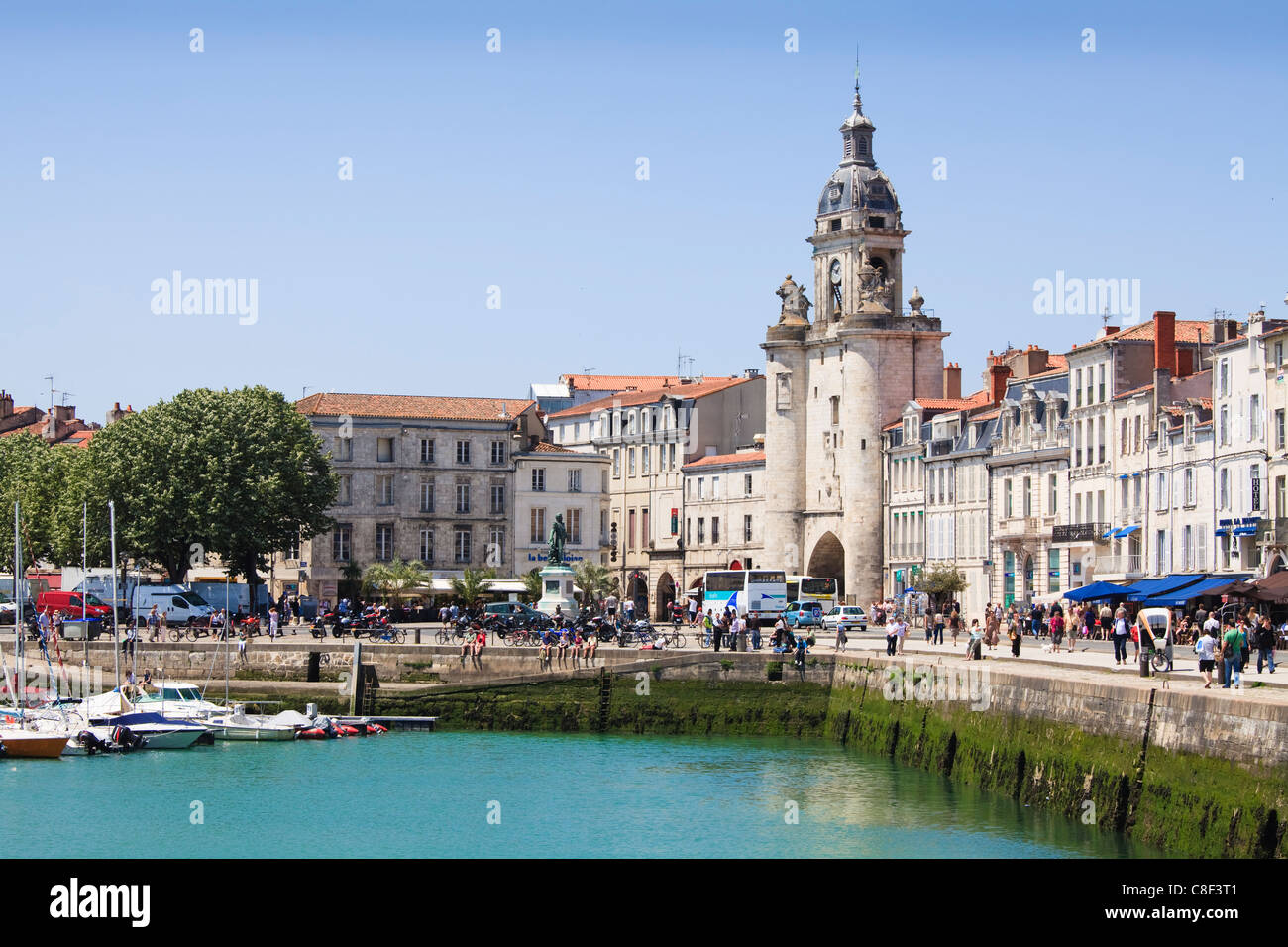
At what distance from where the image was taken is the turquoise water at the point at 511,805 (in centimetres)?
3578

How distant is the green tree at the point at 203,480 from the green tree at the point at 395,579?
28.1 ft

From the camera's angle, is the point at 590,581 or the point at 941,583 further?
the point at 590,581

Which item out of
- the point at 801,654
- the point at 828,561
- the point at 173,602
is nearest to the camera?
the point at 801,654

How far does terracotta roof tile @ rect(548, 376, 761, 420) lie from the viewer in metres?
108

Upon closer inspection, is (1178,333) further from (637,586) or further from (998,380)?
(637,586)

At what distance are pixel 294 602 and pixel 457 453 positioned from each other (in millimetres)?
16824

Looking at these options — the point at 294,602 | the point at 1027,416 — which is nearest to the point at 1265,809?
the point at 1027,416

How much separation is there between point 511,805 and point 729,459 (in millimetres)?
63280

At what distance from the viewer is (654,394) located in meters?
109

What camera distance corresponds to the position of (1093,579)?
7250cm

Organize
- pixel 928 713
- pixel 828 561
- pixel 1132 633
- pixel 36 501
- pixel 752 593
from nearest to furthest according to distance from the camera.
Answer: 1. pixel 928 713
2. pixel 1132 633
3. pixel 752 593
4. pixel 36 501
5. pixel 828 561

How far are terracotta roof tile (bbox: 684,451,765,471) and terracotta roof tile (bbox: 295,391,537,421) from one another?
12087 millimetres

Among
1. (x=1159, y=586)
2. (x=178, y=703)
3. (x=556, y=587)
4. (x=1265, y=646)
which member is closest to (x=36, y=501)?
(x=556, y=587)

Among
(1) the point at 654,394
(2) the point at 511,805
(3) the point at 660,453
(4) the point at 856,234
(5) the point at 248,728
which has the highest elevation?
(4) the point at 856,234
